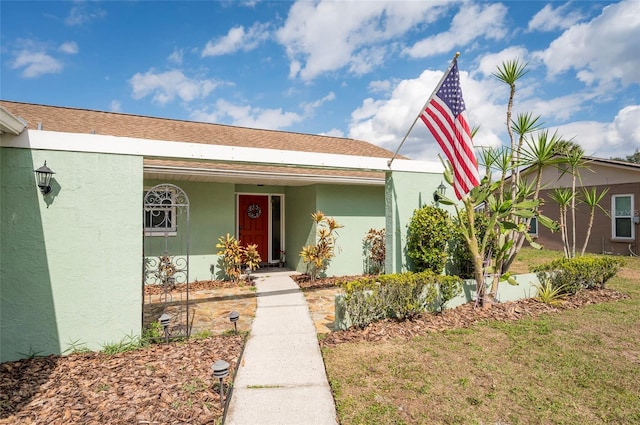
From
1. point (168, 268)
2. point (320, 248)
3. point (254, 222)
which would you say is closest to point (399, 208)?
point (320, 248)

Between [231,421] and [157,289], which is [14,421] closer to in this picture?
[231,421]

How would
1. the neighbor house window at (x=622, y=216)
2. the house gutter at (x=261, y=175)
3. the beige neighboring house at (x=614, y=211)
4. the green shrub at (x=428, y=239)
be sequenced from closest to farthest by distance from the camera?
the green shrub at (x=428, y=239) < the house gutter at (x=261, y=175) < the beige neighboring house at (x=614, y=211) < the neighbor house window at (x=622, y=216)

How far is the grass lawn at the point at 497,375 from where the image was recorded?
2953mm

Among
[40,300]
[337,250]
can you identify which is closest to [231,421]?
[40,300]

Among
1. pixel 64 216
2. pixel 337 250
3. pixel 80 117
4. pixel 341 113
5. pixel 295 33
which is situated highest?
pixel 295 33

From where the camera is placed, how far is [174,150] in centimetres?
471

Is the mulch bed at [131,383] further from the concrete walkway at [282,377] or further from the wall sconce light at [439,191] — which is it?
the wall sconce light at [439,191]

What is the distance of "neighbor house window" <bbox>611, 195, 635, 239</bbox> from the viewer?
13.7 m

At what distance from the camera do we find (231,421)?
9.39 feet

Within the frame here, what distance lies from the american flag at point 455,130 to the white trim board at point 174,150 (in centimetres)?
127

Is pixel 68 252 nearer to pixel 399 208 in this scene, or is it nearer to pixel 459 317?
pixel 399 208

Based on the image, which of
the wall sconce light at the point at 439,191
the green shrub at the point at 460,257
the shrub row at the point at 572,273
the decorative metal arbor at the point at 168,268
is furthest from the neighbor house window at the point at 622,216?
the decorative metal arbor at the point at 168,268

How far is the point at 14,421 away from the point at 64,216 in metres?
2.51

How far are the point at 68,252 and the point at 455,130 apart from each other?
651 centimetres
